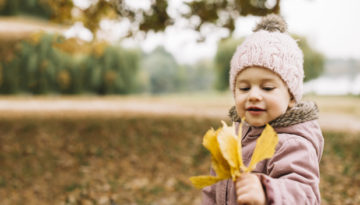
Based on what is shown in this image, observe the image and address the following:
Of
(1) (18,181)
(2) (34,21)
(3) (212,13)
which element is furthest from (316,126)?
(2) (34,21)

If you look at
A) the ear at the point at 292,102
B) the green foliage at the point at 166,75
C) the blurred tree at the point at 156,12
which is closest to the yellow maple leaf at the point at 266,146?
the ear at the point at 292,102

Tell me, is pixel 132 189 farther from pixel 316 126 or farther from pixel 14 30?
pixel 14 30

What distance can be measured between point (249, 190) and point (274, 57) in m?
0.60

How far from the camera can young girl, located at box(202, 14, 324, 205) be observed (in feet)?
A: 4.47

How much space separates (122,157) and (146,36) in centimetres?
303

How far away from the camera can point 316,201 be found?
140 cm

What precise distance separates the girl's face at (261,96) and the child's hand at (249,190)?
353 millimetres

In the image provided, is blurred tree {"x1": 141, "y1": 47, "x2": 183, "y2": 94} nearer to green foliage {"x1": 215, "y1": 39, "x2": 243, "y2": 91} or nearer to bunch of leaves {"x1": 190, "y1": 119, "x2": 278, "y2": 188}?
green foliage {"x1": 215, "y1": 39, "x2": 243, "y2": 91}

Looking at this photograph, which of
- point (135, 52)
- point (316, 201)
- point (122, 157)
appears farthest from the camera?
point (135, 52)

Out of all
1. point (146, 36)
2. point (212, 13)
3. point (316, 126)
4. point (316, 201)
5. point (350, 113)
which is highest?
point (212, 13)

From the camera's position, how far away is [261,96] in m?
1.47

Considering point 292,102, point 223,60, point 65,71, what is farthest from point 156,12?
point 223,60

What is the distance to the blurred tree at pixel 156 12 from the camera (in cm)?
774

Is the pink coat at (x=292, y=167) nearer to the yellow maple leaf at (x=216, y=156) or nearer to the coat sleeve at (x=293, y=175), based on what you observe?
the coat sleeve at (x=293, y=175)
